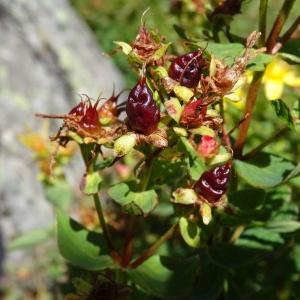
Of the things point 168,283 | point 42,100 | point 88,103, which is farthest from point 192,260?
point 42,100

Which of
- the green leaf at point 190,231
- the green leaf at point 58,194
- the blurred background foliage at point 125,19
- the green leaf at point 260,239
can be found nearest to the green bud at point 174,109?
the green leaf at point 190,231

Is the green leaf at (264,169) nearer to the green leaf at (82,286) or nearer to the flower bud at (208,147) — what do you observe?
the flower bud at (208,147)

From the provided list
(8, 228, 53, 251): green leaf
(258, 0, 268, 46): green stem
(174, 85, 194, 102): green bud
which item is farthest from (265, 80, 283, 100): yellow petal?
(174, 85, 194, 102): green bud

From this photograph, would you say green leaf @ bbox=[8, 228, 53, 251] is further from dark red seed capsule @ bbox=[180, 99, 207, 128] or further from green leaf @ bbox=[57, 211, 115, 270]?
dark red seed capsule @ bbox=[180, 99, 207, 128]

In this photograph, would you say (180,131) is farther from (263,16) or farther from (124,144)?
(263,16)

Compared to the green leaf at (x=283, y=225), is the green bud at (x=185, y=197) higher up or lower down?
higher up

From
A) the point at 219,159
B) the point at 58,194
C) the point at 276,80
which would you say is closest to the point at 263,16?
the point at 219,159
